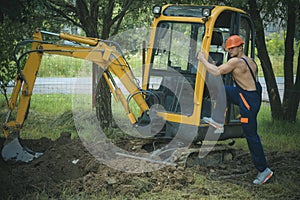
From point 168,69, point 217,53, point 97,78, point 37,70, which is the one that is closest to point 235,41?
point 217,53

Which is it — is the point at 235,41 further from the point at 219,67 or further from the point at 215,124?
the point at 215,124

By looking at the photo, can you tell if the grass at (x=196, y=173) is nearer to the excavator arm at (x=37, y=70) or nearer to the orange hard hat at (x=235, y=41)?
the excavator arm at (x=37, y=70)

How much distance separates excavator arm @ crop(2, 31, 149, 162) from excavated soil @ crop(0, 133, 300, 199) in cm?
32

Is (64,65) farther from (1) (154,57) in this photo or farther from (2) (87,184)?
(2) (87,184)

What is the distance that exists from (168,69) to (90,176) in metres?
2.26

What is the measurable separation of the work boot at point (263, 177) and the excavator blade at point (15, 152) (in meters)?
3.24

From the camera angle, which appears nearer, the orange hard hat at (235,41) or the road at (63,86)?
the orange hard hat at (235,41)

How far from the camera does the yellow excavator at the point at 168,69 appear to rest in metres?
7.41

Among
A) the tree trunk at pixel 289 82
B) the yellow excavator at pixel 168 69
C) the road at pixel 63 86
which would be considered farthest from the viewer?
the road at pixel 63 86

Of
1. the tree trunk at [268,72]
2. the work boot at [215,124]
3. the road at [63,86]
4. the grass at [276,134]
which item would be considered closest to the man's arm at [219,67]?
the work boot at [215,124]

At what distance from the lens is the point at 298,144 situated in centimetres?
1019

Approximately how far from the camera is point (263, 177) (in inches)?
289

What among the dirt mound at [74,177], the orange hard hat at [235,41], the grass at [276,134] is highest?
the orange hard hat at [235,41]

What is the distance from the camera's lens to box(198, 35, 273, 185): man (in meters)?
7.14
